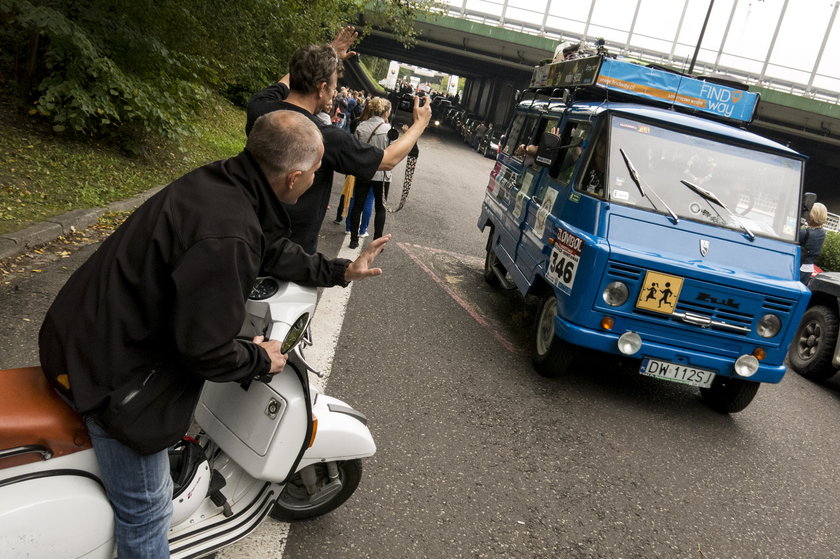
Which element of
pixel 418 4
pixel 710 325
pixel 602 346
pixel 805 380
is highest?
pixel 418 4

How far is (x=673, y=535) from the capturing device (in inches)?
137

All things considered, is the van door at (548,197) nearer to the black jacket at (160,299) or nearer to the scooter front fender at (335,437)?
the scooter front fender at (335,437)

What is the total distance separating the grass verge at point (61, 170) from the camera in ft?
20.6

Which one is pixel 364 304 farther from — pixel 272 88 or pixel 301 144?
pixel 301 144

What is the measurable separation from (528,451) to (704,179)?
9.18 feet

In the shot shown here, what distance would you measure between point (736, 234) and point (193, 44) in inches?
316

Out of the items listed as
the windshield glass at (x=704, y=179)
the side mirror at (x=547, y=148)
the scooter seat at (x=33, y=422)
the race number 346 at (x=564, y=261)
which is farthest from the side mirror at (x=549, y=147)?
the scooter seat at (x=33, y=422)

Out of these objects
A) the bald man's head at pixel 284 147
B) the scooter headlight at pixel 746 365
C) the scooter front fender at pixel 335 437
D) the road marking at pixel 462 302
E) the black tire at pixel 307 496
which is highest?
the bald man's head at pixel 284 147

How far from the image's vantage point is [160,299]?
1.75 metres

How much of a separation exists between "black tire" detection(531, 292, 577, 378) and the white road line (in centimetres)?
168

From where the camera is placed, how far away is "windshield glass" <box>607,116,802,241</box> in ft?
16.7

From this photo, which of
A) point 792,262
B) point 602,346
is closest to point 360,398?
point 602,346

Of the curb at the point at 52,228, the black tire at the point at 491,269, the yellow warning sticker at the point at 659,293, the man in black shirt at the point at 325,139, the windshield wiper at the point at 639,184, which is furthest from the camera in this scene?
the black tire at the point at 491,269

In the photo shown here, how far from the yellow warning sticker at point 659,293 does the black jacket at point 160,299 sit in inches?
136
